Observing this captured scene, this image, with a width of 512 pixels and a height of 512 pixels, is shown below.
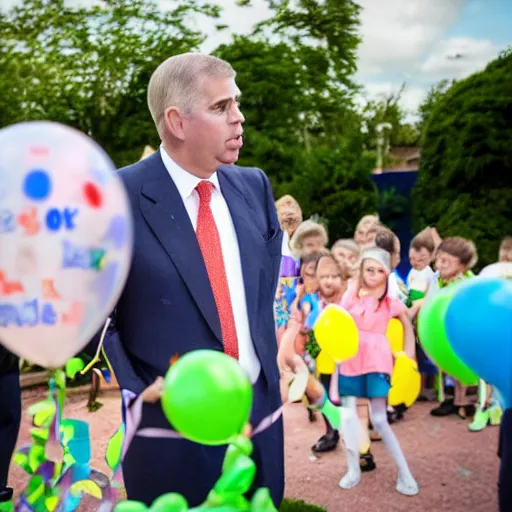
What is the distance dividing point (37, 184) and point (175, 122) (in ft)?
1.92

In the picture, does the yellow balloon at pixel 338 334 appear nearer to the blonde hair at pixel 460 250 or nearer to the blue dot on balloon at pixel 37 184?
the blonde hair at pixel 460 250

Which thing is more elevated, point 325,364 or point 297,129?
point 297,129

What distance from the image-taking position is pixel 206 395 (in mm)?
1569

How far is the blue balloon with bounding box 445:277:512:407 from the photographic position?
1.92 m

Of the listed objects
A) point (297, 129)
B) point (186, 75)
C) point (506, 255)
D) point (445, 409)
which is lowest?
point (445, 409)

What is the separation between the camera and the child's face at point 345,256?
5496 mm

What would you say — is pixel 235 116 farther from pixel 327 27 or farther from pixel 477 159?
pixel 327 27

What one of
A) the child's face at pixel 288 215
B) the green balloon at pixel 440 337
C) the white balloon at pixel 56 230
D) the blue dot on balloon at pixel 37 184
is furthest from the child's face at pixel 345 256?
the blue dot on balloon at pixel 37 184

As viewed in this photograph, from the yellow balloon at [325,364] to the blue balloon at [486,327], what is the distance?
2.59m

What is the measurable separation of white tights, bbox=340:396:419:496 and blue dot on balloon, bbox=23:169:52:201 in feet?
8.67

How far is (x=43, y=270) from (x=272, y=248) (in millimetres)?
816

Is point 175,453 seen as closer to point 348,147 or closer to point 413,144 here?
point 348,147

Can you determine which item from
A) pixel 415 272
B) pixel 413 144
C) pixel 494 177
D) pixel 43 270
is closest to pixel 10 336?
pixel 43 270

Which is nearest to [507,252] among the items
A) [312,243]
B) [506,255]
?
[506,255]
